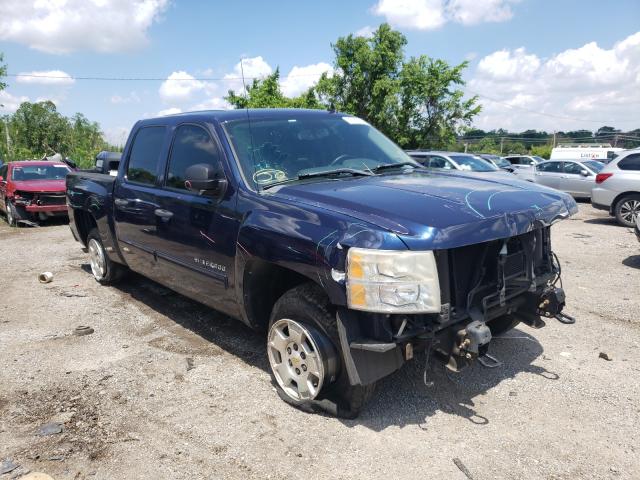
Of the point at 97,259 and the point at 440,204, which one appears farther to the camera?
the point at 97,259

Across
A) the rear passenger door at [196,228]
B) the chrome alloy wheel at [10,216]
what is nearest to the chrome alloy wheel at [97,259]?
the rear passenger door at [196,228]

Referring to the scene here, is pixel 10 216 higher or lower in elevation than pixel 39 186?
lower

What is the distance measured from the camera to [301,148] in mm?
4008

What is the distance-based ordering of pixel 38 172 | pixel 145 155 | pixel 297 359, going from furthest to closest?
pixel 38 172 → pixel 145 155 → pixel 297 359

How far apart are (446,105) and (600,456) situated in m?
26.2

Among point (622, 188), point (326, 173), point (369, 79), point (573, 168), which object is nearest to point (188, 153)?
point (326, 173)

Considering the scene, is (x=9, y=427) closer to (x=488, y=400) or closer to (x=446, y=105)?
(x=488, y=400)

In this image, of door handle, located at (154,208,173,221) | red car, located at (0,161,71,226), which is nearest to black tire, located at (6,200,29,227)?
red car, located at (0,161,71,226)

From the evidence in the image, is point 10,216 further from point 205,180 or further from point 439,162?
point 205,180

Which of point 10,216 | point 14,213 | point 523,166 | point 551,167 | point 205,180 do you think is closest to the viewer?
point 205,180

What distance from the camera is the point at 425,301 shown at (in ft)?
8.93

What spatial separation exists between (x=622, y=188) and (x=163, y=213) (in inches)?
419

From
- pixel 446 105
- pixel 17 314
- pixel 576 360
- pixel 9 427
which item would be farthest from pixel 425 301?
pixel 446 105

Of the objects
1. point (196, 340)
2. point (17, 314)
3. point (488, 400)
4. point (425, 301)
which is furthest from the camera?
point (17, 314)
